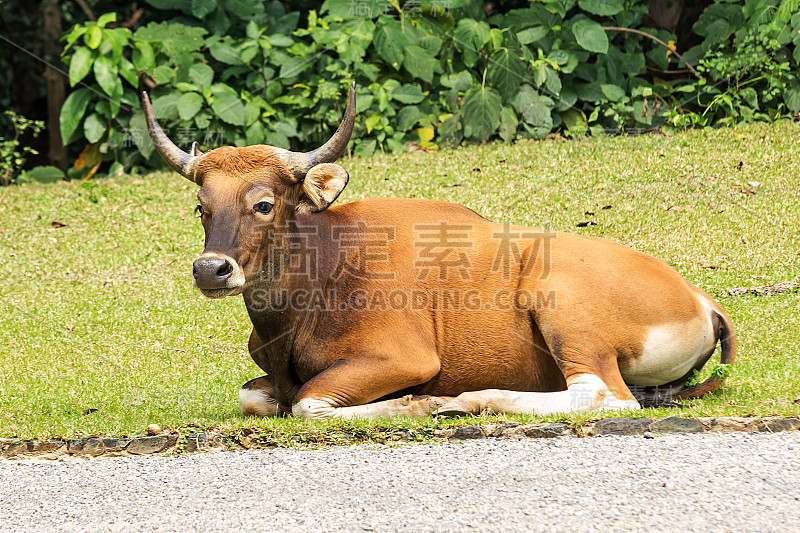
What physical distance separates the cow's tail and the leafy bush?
21.2ft

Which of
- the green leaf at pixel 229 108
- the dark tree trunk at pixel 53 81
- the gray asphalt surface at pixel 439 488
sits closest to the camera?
the gray asphalt surface at pixel 439 488

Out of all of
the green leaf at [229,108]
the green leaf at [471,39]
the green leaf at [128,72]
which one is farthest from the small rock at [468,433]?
the green leaf at [128,72]

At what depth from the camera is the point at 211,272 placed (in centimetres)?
469

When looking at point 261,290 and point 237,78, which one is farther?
point 237,78

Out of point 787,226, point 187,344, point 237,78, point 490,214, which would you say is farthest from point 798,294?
point 237,78

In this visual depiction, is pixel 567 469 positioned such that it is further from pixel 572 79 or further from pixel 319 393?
pixel 572 79

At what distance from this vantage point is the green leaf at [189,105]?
11.5 m

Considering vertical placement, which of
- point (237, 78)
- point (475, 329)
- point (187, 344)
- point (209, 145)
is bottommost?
point (187, 344)

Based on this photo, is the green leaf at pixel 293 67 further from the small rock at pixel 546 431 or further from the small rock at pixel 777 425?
the small rock at pixel 777 425

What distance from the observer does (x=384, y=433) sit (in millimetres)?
4746

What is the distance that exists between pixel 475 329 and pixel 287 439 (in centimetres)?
127

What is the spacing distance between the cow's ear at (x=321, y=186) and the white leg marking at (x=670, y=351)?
1.92 m

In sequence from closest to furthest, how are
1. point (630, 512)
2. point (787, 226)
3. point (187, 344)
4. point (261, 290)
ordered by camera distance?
point (630, 512) → point (261, 290) → point (187, 344) → point (787, 226)

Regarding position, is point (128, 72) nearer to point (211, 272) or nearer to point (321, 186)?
point (321, 186)
